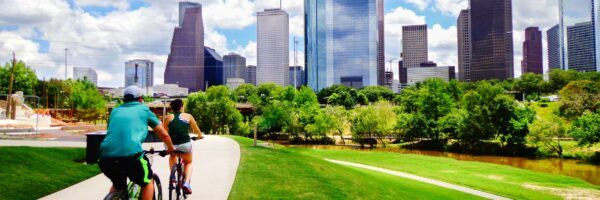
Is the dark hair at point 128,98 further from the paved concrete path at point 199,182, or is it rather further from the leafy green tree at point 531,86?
the leafy green tree at point 531,86

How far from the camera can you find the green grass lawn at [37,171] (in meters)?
11.8

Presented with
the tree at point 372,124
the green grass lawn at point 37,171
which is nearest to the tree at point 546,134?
the tree at point 372,124

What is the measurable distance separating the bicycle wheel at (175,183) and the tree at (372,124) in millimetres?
64522

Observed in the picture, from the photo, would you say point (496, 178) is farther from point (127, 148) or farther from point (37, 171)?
point (127, 148)

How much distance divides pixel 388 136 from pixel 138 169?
77160mm

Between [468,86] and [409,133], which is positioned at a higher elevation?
[468,86]

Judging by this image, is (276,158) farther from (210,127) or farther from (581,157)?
(210,127)

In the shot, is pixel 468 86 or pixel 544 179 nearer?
pixel 544 179

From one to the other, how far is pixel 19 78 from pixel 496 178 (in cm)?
8464

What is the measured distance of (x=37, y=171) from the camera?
14094mm

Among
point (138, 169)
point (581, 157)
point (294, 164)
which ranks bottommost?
point (581, 157)

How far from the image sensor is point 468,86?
6014 inches

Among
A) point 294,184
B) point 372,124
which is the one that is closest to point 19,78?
point 372,124

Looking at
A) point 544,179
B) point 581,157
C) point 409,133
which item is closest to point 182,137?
point 544,179
